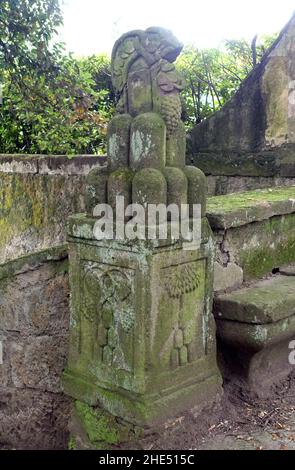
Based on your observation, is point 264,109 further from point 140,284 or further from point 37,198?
point 140,284

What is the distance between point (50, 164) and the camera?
19.8 ft

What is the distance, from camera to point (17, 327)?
11.7 ft

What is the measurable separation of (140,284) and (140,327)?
8.1 inches

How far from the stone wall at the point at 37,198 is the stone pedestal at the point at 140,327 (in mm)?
2746

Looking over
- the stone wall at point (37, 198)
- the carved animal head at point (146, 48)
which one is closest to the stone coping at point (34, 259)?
the carved animal head at point (146, 48)

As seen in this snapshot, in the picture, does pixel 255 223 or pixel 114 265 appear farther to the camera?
pixel 255 223

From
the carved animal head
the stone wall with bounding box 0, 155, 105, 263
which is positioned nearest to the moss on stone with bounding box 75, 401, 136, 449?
the carved animal head

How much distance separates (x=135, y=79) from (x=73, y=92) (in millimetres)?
3391

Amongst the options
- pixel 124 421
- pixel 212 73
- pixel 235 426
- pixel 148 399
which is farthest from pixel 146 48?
pixel 212 73

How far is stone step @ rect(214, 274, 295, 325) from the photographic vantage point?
3.20 m

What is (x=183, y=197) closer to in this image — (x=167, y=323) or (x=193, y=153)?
(x=167, y=323)

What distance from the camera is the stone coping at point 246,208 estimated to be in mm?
3381

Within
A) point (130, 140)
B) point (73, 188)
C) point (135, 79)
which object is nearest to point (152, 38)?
point (135, 79)

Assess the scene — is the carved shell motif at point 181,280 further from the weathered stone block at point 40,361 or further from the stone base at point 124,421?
the weathered stone block at point 40,361
